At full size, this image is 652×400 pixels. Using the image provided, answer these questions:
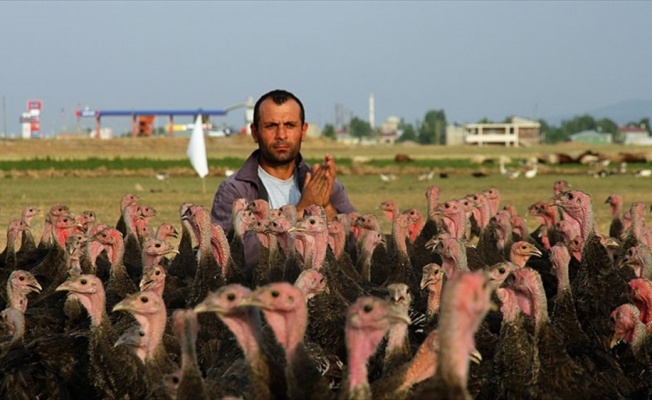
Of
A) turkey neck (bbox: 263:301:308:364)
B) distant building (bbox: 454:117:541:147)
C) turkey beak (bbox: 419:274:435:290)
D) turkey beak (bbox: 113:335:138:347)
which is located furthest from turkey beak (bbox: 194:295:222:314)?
distant building (bbox: 454:117:541:147)

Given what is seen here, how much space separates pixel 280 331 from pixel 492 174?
45510 mm

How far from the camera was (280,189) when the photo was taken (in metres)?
12.8

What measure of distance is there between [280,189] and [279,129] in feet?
2.88

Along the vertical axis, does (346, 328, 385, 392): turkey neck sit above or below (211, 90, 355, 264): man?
below

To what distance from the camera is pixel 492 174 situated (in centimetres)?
5141

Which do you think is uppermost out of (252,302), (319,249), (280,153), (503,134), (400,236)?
(280,153)

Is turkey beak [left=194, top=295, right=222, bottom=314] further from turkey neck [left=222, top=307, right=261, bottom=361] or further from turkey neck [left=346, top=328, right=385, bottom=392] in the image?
turkey neck [left=346, top=328, right=385, bottom=392]

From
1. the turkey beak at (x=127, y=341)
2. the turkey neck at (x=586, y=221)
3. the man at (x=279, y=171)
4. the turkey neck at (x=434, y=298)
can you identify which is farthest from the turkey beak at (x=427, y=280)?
the turkey neck at (x=586, y=221)

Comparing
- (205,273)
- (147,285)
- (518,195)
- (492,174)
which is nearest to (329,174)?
(205,273)

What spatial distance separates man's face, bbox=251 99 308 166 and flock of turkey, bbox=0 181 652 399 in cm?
54

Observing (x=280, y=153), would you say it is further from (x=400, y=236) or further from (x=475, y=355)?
(x=475, y=355)

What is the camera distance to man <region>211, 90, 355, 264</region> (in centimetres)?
1219

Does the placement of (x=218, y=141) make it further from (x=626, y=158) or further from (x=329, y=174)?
(x=329, y=174)

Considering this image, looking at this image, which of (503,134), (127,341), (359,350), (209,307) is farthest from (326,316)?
(503,134)
